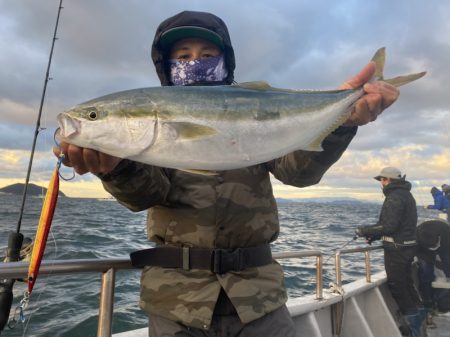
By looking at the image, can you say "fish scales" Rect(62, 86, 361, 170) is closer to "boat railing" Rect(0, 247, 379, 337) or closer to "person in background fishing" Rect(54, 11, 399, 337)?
"person in background fishing" Rect(54, 11, 399, 337)

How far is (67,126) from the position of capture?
6.66ft

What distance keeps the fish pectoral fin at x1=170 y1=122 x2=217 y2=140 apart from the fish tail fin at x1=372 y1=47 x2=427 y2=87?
1.28 meters

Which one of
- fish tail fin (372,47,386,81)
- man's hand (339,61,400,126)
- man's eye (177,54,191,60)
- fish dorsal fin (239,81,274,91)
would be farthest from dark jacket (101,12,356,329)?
man's eye (177,54,191,60)

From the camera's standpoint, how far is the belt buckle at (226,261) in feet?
8.29

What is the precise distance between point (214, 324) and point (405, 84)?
205 cm

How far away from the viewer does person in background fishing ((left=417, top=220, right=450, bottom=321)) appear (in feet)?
29.5

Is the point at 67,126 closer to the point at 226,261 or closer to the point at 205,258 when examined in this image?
the point at 205,258

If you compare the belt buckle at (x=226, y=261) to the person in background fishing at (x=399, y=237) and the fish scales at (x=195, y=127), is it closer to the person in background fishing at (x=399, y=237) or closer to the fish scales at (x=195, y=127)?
the fish scales at (x=195, y=127)

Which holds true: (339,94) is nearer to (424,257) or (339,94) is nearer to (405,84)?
(405,84)

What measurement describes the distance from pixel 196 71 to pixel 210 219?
4.22 feet

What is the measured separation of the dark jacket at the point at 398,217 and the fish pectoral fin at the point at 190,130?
7.76m

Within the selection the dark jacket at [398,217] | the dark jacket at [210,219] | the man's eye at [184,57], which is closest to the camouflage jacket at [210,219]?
the dark jacket at [210,219]

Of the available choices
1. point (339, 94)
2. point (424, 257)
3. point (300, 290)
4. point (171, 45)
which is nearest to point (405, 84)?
point (339, 94)

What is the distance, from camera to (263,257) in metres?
2.71
